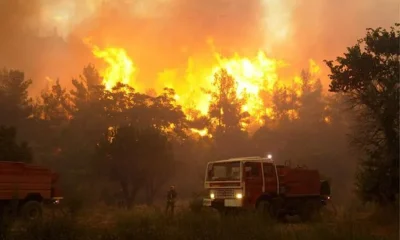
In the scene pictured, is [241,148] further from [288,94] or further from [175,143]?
[288,94]

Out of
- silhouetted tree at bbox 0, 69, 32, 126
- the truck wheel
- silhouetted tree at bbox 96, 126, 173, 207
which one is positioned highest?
silhouetted tree at bbox 0, 69, 32, 126

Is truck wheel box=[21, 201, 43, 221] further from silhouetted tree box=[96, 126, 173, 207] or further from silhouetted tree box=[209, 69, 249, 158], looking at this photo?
silhouetted tree box=[209, 69, 249, 158]

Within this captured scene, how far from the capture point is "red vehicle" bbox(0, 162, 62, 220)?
1805 cm

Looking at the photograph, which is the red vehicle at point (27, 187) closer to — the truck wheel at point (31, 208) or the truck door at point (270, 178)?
the truck wheel at point (31, 208)

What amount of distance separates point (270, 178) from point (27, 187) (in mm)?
10937

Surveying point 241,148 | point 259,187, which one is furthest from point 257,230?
point 241,148

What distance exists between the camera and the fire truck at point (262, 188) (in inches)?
659

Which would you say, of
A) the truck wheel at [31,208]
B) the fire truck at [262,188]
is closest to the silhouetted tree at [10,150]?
the truck wheel at [31,208]

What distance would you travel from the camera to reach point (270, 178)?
17.7 meters

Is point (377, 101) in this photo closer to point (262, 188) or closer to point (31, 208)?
point (262, 188)

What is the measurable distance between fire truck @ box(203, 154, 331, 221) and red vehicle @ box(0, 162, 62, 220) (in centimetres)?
762

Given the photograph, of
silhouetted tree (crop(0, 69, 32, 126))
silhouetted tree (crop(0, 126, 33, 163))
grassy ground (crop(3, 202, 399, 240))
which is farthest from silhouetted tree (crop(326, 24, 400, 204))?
silhouetted tree (crop(0, 69, 32, 126))

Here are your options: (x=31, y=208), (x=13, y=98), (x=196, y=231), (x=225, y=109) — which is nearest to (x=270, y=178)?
(x=196, y=231)

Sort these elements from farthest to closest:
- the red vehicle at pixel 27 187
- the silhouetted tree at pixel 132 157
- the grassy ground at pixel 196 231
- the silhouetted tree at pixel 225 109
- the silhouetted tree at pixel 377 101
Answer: the silhouetted tree at pixel 225 109 → the silhouetted tree at pixel 132 157 → the red vehicle at pixel 27 187 → the silhouetted tree at pixel 377 101 → the grassy ground at pixel 196 231
